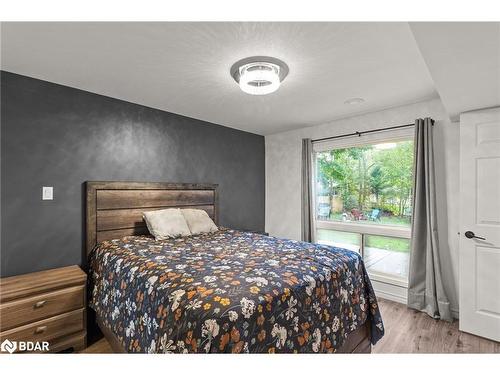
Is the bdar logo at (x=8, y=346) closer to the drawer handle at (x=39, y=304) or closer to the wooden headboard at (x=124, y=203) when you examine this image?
the drawer handle at (x=39, y=304)

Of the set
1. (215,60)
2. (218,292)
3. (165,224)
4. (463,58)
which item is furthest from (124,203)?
(463,58)

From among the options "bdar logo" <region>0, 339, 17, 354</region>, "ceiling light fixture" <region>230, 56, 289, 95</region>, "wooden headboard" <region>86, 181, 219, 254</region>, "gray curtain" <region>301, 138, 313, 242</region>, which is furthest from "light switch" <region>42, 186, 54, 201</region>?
"gray curtain" <region>301, 138, 313, 242</region>

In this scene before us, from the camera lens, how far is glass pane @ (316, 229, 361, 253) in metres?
3.54

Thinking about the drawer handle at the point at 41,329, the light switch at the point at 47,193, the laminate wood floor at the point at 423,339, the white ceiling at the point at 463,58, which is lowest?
the laminate wood floor at the point at 423,339

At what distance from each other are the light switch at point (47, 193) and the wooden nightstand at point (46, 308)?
2.04 ft

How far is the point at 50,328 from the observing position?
1.95 metres

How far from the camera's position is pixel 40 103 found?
7.45ft

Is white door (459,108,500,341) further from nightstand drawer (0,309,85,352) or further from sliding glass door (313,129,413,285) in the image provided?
nightstand drawer (0,309,85,352)

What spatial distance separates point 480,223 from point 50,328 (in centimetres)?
358

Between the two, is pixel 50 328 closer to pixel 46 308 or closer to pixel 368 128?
pixel 46 308

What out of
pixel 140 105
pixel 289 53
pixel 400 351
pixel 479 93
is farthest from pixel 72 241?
pixel 479 93

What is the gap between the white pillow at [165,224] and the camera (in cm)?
266

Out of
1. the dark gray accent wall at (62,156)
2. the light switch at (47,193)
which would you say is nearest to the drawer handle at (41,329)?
the dark gray accent wall at (62,156)

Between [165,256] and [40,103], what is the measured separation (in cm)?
173
